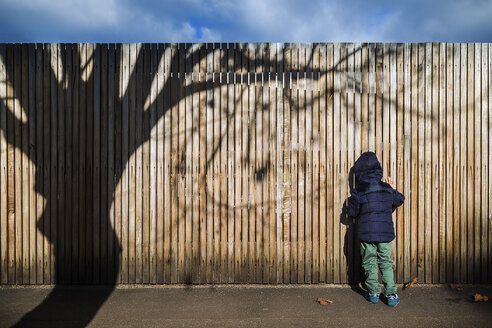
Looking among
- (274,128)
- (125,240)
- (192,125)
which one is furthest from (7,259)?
(274,128)

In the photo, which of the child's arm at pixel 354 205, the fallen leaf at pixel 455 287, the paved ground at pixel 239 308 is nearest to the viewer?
the paved ground at pixel 239 308

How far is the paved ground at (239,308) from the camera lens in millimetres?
3254

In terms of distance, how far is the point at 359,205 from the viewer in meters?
3.68

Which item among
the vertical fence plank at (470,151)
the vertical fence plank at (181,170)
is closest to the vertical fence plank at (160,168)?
the vertical fence plank at (181,170)

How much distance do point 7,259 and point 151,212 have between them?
222 cm

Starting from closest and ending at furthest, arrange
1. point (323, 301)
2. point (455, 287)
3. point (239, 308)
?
1. point (239, 308)
2. point (323, 301)
3. point (455, 287)

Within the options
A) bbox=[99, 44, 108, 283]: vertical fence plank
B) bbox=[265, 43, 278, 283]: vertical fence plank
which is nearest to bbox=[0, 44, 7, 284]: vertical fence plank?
bbox=[99, 44, 108, 283]: vertical fence plank

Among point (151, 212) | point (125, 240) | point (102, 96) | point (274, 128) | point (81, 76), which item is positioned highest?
point (81, 76)

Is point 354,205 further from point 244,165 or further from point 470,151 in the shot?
point 470,151

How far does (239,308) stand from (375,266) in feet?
5.91

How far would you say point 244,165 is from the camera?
4168mm

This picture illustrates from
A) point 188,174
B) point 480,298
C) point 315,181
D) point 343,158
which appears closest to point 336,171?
point 343,158

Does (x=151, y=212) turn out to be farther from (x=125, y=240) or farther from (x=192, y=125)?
(x=192, y=125)

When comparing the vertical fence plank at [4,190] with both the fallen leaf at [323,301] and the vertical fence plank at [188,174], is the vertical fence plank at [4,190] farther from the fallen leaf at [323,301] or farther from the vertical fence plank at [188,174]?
the fallen leaf at [323,301]
